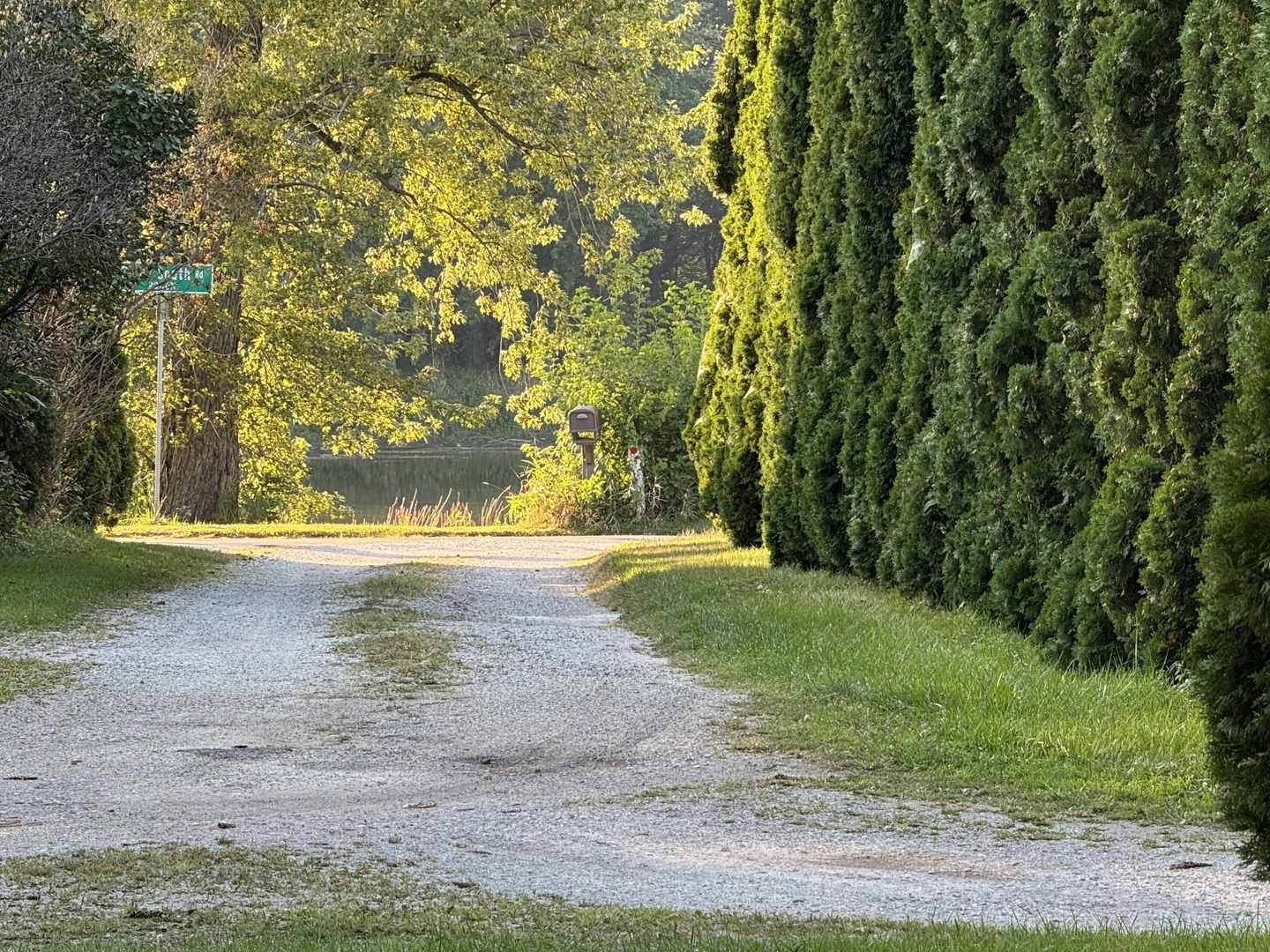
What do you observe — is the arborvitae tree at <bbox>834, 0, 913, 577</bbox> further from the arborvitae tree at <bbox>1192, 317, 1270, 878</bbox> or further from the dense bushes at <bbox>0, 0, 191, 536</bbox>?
the arborvitae tree at <bbox>1192, 317, 1270, 878</bbox>

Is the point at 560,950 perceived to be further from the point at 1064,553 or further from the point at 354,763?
the point at 1064,553

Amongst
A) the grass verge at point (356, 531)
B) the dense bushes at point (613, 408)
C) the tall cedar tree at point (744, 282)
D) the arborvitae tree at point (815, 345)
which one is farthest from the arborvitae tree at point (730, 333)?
the grass verge at point (356, 531)

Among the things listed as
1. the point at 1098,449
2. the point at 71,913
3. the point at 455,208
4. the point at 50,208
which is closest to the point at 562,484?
the point at 455,208

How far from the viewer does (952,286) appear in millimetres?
12062

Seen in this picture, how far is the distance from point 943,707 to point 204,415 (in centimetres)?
2052

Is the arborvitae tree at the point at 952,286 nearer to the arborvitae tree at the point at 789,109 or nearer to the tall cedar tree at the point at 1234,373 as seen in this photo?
the tall cedar tree at the point at 1234,373

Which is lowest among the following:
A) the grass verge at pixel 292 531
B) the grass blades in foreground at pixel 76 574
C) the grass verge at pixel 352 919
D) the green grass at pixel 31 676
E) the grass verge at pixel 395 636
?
the grass verge at pixel 352 919

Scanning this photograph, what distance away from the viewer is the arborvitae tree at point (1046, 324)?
1008 cm

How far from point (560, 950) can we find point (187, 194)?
1943 centimetres

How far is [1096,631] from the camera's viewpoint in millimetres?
9484

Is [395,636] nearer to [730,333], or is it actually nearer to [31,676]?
[31,676]

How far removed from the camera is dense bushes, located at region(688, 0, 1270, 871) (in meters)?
7.94

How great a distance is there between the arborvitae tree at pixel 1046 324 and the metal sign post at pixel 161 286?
7277mm

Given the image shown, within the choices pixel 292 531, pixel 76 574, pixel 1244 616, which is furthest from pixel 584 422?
pixel 1244 616
